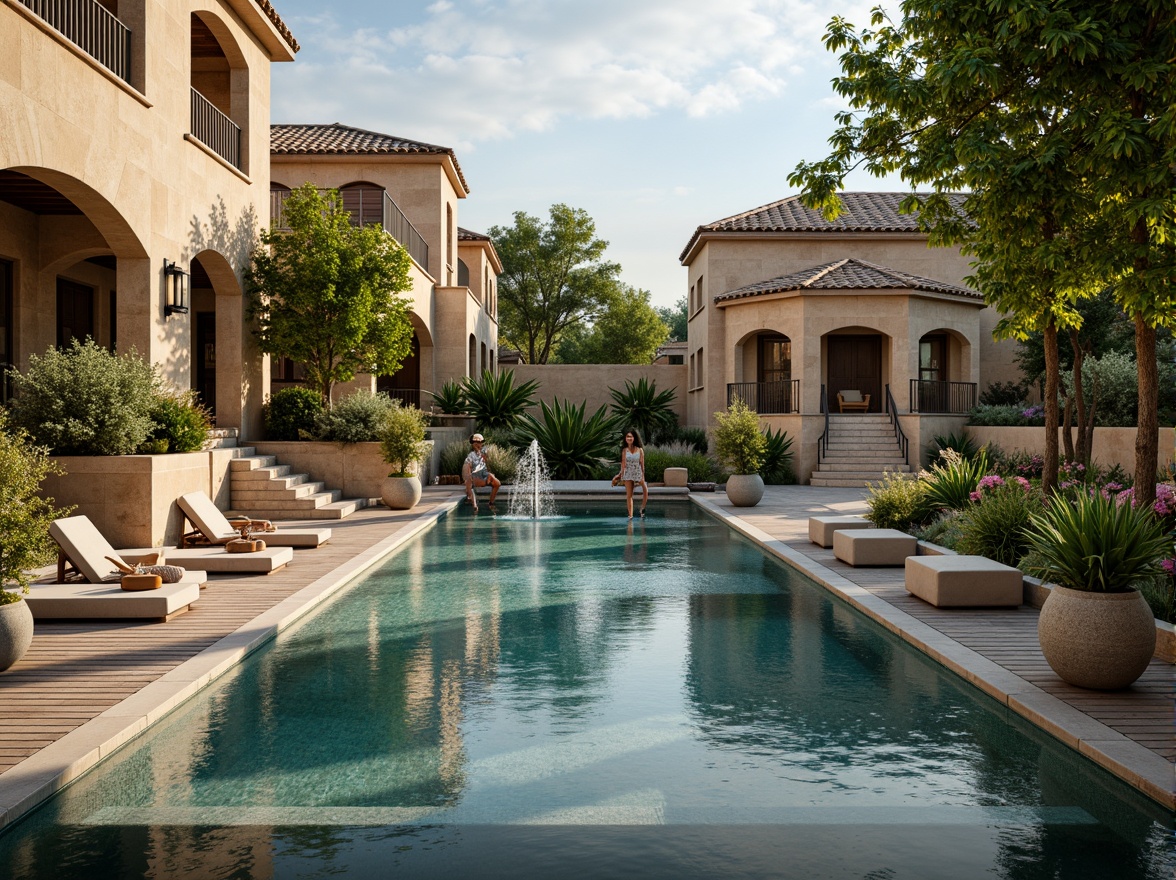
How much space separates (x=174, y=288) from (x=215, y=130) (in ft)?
14.7

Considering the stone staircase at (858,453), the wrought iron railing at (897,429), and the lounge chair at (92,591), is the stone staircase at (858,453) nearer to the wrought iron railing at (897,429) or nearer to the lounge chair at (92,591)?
the wrought iron railing at (897,429)

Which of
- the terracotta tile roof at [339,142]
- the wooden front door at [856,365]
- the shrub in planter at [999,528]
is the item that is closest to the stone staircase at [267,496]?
the shrub in planter at [999,528]

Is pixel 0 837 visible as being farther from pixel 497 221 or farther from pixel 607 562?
pixel 497 221

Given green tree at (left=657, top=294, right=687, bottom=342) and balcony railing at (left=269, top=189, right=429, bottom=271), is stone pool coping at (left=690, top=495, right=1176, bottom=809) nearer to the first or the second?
balcony railing at (left=269, top=189, right=429, bottom=271)

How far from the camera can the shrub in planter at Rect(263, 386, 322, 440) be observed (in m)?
18.0

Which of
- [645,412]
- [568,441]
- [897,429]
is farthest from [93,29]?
[897,429]

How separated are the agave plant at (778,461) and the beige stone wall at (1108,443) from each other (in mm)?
5263

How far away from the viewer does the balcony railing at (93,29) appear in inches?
458

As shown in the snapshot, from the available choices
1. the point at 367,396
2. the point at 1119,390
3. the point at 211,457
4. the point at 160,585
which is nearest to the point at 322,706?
the point at 160,585

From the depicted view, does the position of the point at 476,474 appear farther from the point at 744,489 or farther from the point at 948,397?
the point at 948,397

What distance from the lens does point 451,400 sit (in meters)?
26.2

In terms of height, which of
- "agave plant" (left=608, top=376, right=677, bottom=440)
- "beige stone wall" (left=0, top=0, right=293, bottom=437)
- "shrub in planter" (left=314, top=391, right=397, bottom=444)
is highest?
"beige stone wall" (left=0, top=0, right=293, bottom=437)

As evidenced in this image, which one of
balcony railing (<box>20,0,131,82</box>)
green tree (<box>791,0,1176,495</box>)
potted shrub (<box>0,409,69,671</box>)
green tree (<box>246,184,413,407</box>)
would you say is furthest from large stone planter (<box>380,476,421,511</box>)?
potted shrub (<box>0,409,69,671</box>)

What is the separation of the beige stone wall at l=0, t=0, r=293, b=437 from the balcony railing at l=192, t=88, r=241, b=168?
212 millimetres
